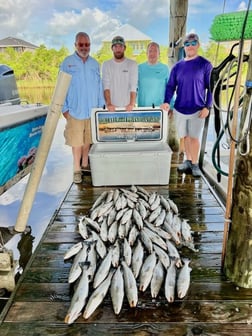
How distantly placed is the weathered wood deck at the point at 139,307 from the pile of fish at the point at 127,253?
54 millimetres

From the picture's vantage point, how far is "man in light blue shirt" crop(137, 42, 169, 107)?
392 cm

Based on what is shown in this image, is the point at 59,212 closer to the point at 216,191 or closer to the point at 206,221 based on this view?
the point at 206,221

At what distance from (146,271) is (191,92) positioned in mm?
2321

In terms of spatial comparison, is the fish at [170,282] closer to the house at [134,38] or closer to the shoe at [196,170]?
the shoe at [196,170]

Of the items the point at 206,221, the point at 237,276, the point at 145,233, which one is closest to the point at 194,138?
the point at 206,221

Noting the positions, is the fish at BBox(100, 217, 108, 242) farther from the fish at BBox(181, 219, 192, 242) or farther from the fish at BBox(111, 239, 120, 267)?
the fish at BBox(181, 219, 192, 242)

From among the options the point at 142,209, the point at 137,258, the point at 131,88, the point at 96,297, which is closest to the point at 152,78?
the point at 131,88

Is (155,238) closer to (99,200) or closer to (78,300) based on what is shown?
(78,300)

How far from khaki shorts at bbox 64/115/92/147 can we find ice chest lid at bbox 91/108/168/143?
114 millimetres

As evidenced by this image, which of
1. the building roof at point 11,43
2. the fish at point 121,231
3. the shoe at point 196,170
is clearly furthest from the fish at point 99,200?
the building roof at point 11,43

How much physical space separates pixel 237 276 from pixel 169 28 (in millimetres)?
4191

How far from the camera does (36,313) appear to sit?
157 cm

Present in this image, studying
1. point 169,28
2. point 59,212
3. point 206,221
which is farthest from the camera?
point 169,28

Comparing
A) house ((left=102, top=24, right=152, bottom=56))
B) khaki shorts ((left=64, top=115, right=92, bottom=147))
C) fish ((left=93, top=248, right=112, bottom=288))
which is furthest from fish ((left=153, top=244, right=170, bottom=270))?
house ((left=102, top=24, right=152, bottom=56))
